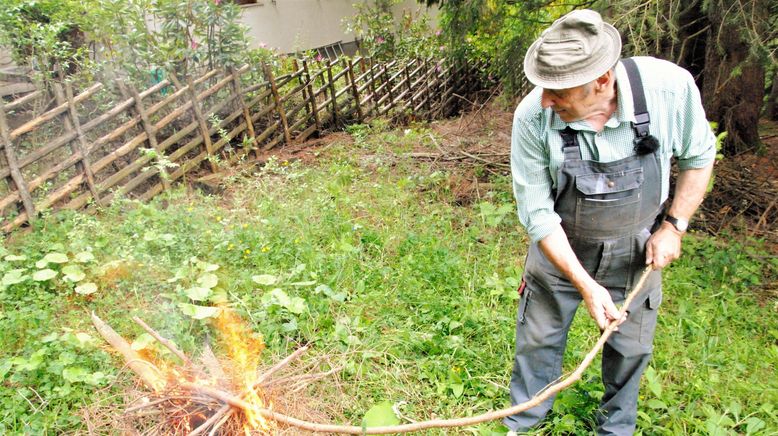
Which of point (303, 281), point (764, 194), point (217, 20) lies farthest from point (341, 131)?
point (764, 194)

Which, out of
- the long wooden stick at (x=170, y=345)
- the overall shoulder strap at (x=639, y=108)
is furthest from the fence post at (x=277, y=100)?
the overall shoulder strap at (x=639, y=108)

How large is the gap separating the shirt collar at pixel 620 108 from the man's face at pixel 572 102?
26mm

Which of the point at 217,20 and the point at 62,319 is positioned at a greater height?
the point at 217,20

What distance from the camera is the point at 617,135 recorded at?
2029 mm

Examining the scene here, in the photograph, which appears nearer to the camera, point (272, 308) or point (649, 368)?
point (649, 368)

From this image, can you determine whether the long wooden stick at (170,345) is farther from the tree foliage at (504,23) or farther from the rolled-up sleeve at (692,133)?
the tree foliage at (504,23)

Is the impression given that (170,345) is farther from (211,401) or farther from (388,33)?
(388,33)

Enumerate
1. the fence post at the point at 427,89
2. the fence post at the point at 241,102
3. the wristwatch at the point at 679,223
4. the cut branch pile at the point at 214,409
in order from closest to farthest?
the cut branch pile at the point at 214,409, the wristwatch at the point at 679,223, the fence post at the point at 241,102, the fence post at the point at 427,89

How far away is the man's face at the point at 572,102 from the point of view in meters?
1.92

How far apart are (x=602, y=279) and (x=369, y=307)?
1.72m

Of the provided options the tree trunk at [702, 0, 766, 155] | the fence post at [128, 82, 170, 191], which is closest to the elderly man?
the tree trunk at [702, 0, 766, 155]

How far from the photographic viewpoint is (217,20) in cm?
682

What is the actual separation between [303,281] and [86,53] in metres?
5.42

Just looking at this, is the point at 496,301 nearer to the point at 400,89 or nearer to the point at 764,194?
the point at 764,194
